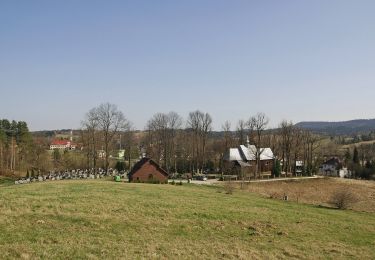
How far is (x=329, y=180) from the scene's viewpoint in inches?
3238

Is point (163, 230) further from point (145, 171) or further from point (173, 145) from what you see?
point (173, 145)

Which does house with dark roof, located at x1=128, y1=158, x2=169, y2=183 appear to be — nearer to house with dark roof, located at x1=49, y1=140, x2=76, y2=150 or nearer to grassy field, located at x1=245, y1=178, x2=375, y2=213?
grassy field, located at x1=245, y1=178, x2=375, y2=213

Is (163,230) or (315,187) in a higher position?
(163,230)

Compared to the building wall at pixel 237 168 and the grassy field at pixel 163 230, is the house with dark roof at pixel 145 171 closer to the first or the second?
the grassy field at pixel 163 230

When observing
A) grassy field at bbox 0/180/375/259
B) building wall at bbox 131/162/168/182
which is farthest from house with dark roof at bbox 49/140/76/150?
grassy field at bbox 0/180/375/259

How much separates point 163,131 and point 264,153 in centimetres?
2468

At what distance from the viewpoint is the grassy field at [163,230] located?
16.5 metres

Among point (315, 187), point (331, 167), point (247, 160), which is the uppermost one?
point (247, 160)

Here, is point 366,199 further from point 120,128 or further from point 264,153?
point 120,128

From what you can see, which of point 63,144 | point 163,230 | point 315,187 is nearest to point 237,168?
point 315,187

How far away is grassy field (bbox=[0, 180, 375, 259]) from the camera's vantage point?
1648 cm

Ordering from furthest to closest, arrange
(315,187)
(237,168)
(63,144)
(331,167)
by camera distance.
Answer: (63,144) < (331,167) < (237,168) < (315,187)

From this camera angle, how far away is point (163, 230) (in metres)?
21.0

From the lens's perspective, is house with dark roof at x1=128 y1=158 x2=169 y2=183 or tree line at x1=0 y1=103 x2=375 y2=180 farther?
tree line at x1=0 y1=103 x2=375 y2=180
